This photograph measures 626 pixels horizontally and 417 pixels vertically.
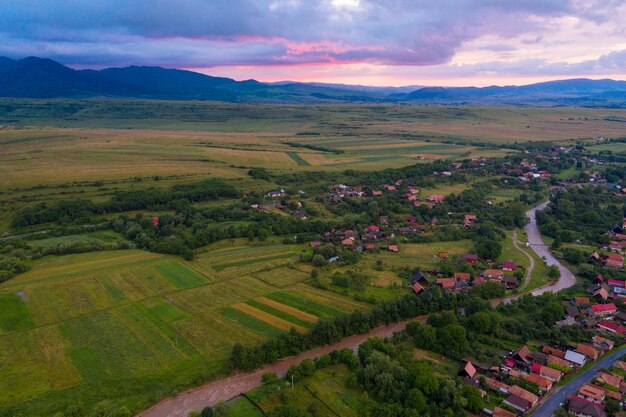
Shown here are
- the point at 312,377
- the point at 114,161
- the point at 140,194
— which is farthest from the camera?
the point at 114,161

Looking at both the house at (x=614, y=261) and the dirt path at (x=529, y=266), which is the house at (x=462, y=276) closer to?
the dirt path at (x=529, y=266)

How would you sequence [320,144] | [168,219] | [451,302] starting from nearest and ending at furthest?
1. [451,302]
2. [168,219]
3. [320,144]

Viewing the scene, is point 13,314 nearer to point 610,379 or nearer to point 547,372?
point 547,372

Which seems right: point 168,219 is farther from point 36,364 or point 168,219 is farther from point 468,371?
point 468,371

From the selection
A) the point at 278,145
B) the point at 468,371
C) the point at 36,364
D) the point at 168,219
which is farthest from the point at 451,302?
the point at 278,145

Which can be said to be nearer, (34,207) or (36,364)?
(36,364)

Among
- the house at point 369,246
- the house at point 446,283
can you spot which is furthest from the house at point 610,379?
the house at point 369,246
